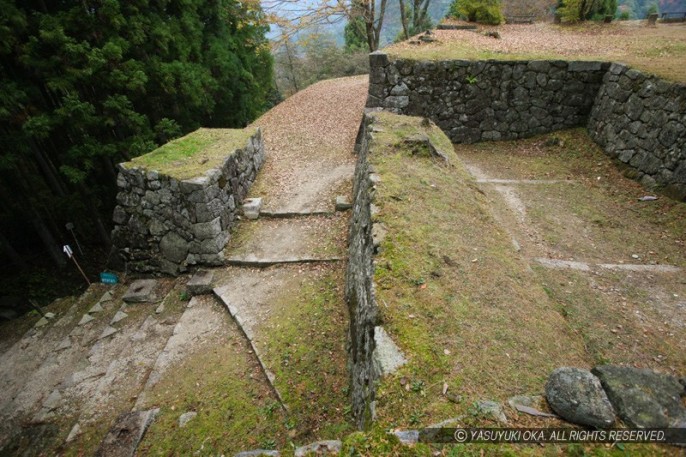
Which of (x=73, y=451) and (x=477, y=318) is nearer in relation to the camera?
(x=477, y=318)

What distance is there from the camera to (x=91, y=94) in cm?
962

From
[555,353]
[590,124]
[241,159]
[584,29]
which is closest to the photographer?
[555,353]

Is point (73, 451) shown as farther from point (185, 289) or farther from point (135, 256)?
point (135, 256)

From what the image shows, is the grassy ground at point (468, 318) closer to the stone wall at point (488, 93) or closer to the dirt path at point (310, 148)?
the dirt path at point (310, 148)

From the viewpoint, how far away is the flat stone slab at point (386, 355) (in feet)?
8.38

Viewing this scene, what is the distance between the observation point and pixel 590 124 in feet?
28.9

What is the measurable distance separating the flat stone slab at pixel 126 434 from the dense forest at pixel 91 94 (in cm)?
750

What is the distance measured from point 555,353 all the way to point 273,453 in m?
2.33

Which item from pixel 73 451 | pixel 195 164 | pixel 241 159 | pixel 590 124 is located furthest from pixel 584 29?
pixel 73 451

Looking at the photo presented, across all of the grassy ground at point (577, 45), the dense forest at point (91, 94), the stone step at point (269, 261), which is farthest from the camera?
the grassy ground at point (577, 45)

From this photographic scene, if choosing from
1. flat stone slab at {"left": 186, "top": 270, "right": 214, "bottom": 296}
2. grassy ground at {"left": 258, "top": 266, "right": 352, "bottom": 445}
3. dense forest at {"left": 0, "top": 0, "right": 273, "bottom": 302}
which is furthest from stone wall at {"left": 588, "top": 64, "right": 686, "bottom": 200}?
dense forest at {"left": 0, "top": 0, "right": 273, "bottom": 302}

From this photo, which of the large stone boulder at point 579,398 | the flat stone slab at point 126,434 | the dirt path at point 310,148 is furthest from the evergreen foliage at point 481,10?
the flat stone slab at point 126,434

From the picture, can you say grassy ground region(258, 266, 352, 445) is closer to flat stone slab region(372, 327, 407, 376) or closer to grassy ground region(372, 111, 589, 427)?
flat stone slab region(372, 327, 407, 376)

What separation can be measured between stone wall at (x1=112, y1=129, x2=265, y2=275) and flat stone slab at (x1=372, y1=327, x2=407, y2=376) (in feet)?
Result: 13.3
